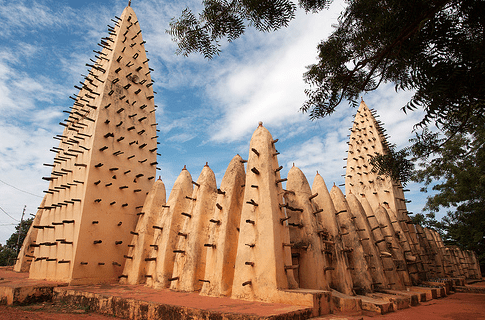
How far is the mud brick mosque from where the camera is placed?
8.22 meters

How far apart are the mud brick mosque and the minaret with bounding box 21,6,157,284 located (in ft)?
0.15

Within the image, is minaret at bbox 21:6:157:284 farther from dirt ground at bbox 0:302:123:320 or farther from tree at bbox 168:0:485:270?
tree at bbox 168:0:485:270

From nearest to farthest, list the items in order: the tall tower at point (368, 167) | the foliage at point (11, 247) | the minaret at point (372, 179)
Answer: the minaret at point (372, 179), the tall tower at point (368, 167), the foliage at point (11, 247)

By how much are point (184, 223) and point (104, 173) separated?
13.1 feet

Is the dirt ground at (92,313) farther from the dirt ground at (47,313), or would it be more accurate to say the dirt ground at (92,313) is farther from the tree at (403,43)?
the tree at (403,43)

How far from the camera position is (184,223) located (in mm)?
10695

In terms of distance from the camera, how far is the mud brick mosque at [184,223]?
8.22 meters

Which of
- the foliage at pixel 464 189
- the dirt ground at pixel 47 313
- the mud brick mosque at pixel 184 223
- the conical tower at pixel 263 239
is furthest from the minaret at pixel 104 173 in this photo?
the foliage at pixel 464 189

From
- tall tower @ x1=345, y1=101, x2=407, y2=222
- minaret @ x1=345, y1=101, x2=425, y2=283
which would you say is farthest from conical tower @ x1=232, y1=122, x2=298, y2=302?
tall tower @ x1=345, y1=101, x2=407, y2=222

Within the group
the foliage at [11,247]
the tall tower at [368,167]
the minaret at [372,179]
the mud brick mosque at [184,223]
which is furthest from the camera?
the foliage at [11,247]

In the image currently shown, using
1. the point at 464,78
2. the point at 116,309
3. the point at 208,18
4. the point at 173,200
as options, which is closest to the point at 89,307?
the point at 116,309

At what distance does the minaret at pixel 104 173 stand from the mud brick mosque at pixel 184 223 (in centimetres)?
5

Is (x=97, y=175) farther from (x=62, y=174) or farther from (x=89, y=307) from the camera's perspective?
(x=89, y=307)

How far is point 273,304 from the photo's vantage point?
21.9ft
